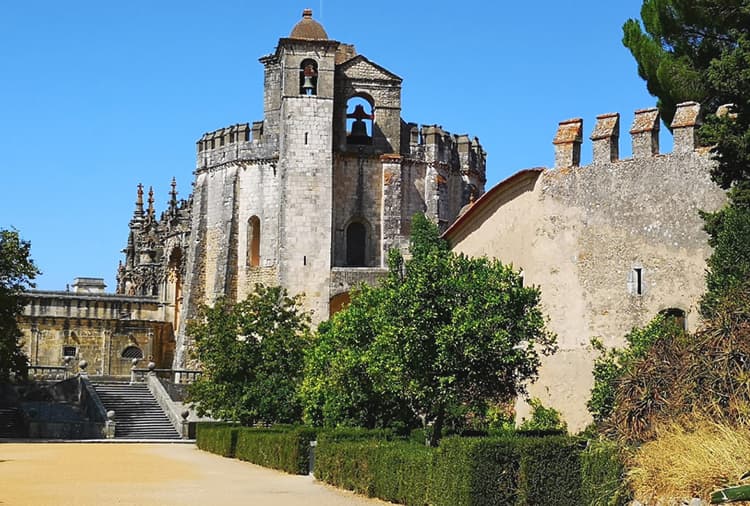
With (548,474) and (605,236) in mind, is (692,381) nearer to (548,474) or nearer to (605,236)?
(548,474)

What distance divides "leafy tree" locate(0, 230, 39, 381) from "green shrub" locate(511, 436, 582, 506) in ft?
86.7

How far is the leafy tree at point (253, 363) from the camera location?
35.3 meters

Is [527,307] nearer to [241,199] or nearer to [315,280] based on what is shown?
[315,280]

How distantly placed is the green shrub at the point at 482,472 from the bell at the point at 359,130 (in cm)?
3974

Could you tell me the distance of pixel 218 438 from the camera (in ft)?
112

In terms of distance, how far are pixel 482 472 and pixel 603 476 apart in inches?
77.6

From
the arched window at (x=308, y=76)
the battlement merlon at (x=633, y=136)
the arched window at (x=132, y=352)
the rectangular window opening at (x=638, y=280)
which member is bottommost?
the arched window at (x=132, y=352)

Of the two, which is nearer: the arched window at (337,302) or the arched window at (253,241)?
the arched window at (337,302)

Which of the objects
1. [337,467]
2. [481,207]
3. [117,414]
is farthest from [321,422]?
[117,414]

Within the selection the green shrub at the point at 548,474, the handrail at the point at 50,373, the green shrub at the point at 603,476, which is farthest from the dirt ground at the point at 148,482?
the handrail at the point at 50,373

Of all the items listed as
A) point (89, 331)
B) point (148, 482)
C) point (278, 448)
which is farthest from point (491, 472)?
point (89, 331)

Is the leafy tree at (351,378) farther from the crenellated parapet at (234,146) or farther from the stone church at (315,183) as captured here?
the crenellated parapet at (234,146)

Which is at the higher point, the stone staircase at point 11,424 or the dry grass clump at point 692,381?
the dry grass clump at point 692,381

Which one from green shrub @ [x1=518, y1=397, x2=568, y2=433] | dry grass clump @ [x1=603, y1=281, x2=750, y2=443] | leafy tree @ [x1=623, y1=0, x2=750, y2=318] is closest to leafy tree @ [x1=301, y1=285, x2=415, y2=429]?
green shrub @ [x1=518, y1=397, x2=568, y2=433]
